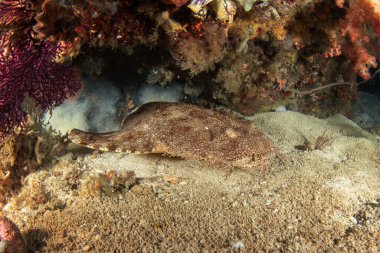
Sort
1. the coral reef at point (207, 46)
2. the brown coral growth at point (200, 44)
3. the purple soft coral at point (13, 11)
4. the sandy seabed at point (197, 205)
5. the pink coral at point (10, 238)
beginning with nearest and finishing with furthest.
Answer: the pink coral at point (10, 238)
the sandy seabed at point (197, 205)
the purple soft coral at point (13, 11)
the coral reef at point (207, 46)
the brown coral growth at point (200, 44)

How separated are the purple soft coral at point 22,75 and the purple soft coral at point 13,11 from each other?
33 centimetres

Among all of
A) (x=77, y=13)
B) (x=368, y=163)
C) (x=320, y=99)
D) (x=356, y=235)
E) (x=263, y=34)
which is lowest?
(x=356, y=235)

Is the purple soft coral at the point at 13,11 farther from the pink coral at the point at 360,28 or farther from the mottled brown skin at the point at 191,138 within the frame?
the pink coral at the point at 360,28

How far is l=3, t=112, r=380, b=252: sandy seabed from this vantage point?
3.22 metres

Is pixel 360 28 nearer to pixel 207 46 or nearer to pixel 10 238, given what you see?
pixel 207 46

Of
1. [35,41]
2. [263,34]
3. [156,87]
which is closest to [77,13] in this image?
[35,41]

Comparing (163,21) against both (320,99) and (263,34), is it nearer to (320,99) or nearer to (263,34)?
(263,34)

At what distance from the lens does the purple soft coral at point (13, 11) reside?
371 centimetres

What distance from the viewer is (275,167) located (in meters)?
4.74

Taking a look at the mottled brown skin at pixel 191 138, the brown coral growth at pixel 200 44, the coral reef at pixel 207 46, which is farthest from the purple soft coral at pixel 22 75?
the brown coral growth at pixel 200 44

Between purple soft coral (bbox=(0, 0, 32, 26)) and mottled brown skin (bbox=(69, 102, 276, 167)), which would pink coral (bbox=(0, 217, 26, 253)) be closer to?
mottled brown skin (bbox=(69, 102, 276, 167))

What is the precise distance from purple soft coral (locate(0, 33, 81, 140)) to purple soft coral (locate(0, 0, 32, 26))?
1.08ft

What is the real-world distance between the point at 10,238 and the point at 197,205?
7.08 ft

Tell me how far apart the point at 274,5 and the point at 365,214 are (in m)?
3.58
